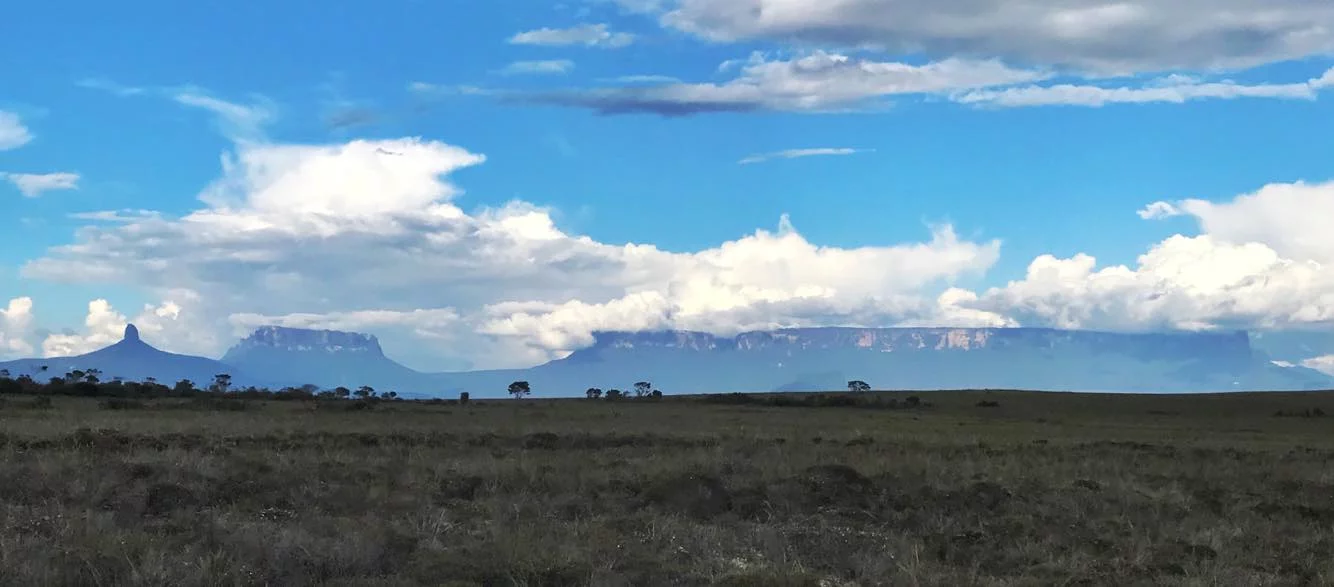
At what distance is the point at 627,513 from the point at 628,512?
0.67ft

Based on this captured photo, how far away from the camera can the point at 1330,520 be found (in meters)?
21.5

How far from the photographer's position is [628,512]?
20.5m

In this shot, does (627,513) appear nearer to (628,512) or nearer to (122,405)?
(628,512)

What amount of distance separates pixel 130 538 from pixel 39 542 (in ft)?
3.52

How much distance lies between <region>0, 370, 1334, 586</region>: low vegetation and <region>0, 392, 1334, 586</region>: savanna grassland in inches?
2.7

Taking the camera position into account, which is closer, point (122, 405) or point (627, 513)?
point (627, 513)

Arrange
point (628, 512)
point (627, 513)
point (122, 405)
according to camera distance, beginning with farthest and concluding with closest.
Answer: point (122, 405)
point (628, 512)
point (627, 513)

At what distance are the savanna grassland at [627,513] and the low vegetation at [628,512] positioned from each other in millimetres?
68

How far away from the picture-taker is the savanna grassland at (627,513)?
14.0 metres

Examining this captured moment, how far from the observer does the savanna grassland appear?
1404 cm

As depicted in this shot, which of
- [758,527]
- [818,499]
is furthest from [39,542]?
[818,499]

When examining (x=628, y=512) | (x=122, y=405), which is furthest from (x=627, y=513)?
(x=122, y=405)

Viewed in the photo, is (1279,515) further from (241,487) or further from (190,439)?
(190,439)

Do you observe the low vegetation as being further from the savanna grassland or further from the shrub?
the shrub
